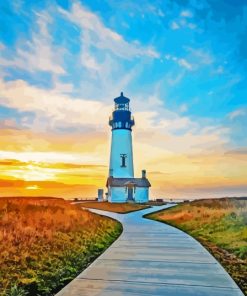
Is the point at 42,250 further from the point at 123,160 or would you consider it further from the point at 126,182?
the point at 123,160

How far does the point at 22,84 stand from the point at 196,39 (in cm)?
1024

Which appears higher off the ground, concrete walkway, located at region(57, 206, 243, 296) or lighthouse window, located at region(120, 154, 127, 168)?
lighthouse window, located at region(120, 154, 127, 168)

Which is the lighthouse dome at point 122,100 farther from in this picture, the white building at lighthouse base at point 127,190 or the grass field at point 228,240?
the grass field at point 228,240

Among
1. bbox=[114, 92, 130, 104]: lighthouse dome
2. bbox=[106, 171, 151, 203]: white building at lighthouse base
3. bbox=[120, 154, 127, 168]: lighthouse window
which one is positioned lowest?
bbox=[106, 171, 151, 203]: white building at lighthouse base

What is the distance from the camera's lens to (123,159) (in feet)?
175

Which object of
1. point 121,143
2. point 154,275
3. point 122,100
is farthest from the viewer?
point 122,100

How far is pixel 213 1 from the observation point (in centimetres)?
1633

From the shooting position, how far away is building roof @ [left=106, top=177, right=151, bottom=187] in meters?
51.8

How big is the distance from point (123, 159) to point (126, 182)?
3842 millimetres

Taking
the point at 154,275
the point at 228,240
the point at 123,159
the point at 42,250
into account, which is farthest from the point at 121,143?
the point at 154,275

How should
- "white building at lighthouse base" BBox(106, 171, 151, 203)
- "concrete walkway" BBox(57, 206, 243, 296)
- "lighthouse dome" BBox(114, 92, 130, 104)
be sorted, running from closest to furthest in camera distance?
"concrete walkway" BBox(57, 206, 243, 296), "white building at lighthouse base" BBox(106, 171, 151, 203), "lighthouse dome" BBox(114, 92, 130, 104)

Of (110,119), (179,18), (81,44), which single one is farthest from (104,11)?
(110,119)

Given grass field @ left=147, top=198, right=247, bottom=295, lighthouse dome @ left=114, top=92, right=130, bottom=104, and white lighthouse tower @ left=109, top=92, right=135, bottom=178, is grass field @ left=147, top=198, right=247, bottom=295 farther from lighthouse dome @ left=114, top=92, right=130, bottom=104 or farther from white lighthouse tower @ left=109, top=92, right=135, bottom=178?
lighthouse dome @ left=114, top=92, right=130, bottom=104

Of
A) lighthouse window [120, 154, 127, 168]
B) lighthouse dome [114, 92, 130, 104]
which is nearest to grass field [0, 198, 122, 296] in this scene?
lighthouse window [120, 154, 127, 168]
